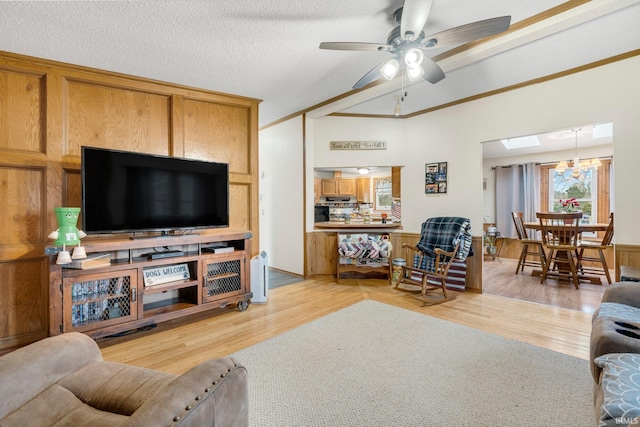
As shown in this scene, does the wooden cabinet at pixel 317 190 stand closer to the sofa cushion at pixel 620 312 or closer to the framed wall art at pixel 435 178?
the framed wall art at pixel 435 178

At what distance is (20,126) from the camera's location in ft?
8.11

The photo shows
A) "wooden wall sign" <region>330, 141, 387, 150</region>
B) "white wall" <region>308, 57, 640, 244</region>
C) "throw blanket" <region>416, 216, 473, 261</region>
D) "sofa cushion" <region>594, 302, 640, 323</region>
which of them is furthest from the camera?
"wooden wall sign" <region>330, 141, 387, 150</region>

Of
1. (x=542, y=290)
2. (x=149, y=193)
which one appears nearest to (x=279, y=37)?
(x=149, y=193)

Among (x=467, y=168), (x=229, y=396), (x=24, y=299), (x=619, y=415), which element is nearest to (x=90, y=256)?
(x=24, y=299)

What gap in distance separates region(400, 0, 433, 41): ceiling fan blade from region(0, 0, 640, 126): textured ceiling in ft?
0.76

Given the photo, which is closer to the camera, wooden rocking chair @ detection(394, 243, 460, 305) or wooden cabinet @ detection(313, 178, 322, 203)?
wooden rocking chair @ detection(394, 243, 460, 305)

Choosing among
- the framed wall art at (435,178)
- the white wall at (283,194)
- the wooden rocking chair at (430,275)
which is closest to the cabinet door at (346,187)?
the white wall at (283,194)

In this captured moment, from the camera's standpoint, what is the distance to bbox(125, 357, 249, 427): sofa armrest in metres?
0.74

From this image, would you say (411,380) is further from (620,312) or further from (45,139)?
(45,139)

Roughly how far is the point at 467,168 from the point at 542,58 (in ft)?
4.68

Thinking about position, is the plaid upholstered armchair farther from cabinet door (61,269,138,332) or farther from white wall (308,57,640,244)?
cabinet door (61,269,138,332)

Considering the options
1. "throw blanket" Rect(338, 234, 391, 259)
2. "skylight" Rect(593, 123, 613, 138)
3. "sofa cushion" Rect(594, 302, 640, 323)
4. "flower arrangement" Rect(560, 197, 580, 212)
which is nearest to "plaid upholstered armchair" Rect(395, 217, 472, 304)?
"throw blanket" Rect(338, 234, 391, 259)

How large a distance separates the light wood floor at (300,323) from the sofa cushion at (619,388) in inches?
53.6

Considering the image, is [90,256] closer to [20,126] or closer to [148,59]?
[20,126]
